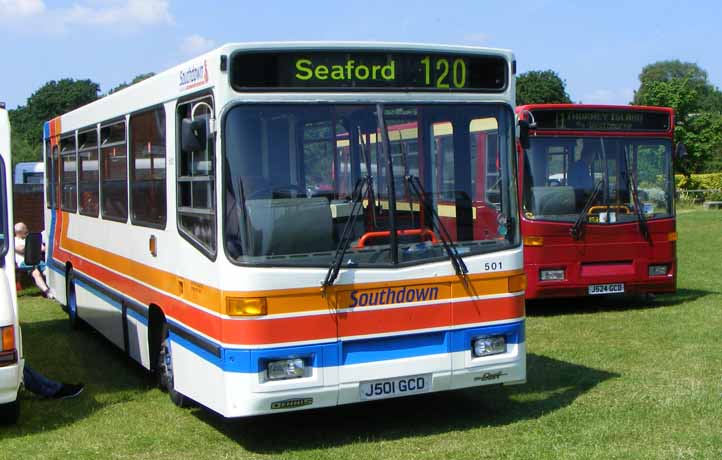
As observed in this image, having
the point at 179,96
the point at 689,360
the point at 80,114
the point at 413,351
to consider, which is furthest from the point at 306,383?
the point at 80,114

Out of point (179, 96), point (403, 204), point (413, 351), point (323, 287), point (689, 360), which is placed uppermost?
point (179, 96)

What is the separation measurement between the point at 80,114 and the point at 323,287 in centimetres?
609

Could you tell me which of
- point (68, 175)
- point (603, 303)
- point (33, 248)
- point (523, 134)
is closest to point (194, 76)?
point (33, 248)

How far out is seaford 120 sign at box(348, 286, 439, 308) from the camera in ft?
22.3

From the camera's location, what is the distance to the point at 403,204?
6992mm

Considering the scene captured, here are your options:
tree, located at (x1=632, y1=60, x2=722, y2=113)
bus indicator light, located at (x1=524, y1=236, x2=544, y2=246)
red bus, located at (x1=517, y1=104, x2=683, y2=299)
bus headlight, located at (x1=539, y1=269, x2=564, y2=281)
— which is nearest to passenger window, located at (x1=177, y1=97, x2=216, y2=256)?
red bus, located at (x1=517, y1=104, x2=683, y2=299)

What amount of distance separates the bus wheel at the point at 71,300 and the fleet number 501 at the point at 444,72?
6.91 metres

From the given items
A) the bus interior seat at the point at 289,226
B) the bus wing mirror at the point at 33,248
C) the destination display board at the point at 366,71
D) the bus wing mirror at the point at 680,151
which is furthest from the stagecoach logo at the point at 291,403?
the bus wing mirror at the point at 680,151

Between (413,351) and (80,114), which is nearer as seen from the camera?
(413,351)

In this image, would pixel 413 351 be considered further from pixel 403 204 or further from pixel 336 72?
pixel 336 72

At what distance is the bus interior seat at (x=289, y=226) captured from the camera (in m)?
6.61

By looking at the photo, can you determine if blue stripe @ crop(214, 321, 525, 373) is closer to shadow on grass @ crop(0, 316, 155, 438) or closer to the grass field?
the grass field

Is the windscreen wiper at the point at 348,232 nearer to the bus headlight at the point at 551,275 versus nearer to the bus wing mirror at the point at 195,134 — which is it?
the bus wing mirror at the point at 195,134

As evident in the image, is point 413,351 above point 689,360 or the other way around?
above
